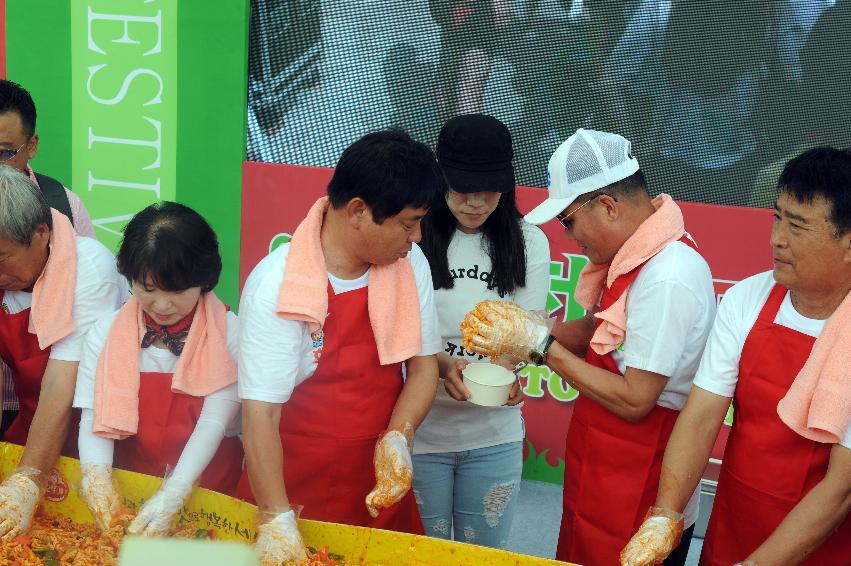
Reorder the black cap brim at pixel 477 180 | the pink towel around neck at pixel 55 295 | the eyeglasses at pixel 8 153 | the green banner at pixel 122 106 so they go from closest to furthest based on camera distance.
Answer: the pink towel around neck at pixel 55 295, the black cap brim at pixel 477 180, the eyeglasses at pixel 8 153, the green banner at pixel 122 106

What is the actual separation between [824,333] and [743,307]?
0.58 feet

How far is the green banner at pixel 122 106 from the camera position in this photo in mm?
4172

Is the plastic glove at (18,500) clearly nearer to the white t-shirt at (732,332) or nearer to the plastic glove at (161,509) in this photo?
the plastic glove at (161,509)

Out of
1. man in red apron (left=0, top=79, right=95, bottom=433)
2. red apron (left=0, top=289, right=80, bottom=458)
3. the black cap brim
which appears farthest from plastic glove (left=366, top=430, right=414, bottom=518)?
man in red apron (left=0, top=79, right=95, bottom=433)

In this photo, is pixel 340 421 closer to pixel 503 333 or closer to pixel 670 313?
pixel 503 333

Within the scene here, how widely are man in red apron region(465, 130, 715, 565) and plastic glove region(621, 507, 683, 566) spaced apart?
0.74 ft

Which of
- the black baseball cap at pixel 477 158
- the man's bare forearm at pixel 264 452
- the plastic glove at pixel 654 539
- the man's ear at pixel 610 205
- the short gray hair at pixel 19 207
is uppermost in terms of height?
the black baseball cap at pixel 477 158

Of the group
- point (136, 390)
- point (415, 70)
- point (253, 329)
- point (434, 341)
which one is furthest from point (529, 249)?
point (415, 70)

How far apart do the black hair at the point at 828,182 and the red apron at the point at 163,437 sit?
4.61 feet

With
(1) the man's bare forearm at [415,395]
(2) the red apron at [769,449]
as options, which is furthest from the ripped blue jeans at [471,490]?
(2) the red apron at [769,449]

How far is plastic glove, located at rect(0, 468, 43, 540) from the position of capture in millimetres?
2107

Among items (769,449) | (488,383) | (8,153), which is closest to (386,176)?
(488,383)

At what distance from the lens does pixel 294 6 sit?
4.12 meters

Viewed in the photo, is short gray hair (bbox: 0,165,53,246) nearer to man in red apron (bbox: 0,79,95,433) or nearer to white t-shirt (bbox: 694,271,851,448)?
man in red apron (bbox: 0,79,95,433)
